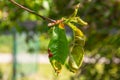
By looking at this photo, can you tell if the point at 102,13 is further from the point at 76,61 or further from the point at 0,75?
the point at 76,61

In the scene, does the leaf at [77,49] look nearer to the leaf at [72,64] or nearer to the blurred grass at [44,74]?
the leaf at [72,64]

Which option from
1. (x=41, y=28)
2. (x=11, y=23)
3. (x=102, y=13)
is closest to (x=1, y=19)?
(x=11, y=23)

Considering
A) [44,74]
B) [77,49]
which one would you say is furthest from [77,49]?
[44,74]

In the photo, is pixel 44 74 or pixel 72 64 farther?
pixel 44 74

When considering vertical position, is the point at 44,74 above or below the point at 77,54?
below

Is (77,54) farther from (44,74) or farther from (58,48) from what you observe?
(44,74)

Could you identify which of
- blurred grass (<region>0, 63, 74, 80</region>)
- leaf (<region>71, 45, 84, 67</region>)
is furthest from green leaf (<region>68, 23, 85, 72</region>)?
blurred grass (<region>0, 63, 74, 80</region>)

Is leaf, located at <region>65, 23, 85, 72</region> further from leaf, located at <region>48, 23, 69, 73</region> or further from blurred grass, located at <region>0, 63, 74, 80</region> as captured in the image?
blurred grass, located at <region>0, 63, 74, 80</region>

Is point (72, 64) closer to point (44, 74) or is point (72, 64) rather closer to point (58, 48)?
point (58, 48)

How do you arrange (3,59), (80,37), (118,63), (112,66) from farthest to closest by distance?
(3,59) < (112,66) < (118,63) < (80,37)
